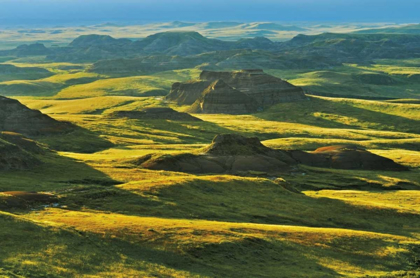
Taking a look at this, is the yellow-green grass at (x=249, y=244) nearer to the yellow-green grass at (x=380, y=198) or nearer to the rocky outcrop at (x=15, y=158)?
the yellow-green grass at (x=380, y=198)

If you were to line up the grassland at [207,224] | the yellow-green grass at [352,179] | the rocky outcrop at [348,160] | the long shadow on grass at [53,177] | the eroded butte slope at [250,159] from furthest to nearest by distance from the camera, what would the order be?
1. the rocky outcrop at [348,160]
2. the eroded butte slope at [250,159]
3. the yellow-green grass at [352,179]
4. the long shadow on grass at [53,177]
5. the grassland at [207,224]

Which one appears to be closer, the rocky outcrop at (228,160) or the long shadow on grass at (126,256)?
the long shadow on grass at (126,256)

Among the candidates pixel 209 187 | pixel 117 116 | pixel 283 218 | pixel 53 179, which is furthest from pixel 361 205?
pixel 117 116

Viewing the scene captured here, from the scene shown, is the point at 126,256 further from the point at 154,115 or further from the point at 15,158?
the point at 154,115

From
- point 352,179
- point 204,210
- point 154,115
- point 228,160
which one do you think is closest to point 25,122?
point 154,115

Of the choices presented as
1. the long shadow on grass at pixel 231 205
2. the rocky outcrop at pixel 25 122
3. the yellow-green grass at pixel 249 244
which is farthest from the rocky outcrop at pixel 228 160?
the rocky outcrop at pixel 25 122

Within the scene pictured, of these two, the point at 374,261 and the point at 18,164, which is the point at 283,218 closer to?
the point at 374,261

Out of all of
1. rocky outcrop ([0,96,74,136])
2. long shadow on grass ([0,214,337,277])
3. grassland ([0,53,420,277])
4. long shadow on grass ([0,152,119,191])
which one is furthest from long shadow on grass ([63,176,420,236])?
rocky outcrop ([0,96,74,136])
